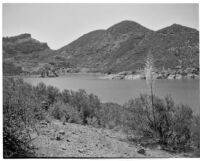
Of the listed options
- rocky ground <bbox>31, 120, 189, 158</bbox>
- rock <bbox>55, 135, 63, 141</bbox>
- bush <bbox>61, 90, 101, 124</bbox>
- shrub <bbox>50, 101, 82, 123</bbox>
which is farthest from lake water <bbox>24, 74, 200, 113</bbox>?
rock <bbox>55, 135, 63, 141</bbox>

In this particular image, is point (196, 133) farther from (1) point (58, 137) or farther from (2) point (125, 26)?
(2) point (125, 26)

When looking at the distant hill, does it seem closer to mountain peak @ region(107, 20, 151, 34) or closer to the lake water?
mountain peak @ region(107, 20, 151, 34)

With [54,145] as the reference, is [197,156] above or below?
below

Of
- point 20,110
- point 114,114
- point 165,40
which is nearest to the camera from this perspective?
point 20,110

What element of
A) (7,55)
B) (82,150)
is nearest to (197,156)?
(82,150)

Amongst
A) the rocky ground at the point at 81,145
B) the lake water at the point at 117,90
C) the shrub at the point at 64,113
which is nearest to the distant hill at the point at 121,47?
the lake water at the point at 117,90

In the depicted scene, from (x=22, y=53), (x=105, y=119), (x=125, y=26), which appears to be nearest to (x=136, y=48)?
(x=125, y=26)

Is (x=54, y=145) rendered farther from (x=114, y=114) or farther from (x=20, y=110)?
(x=114, y=114)
